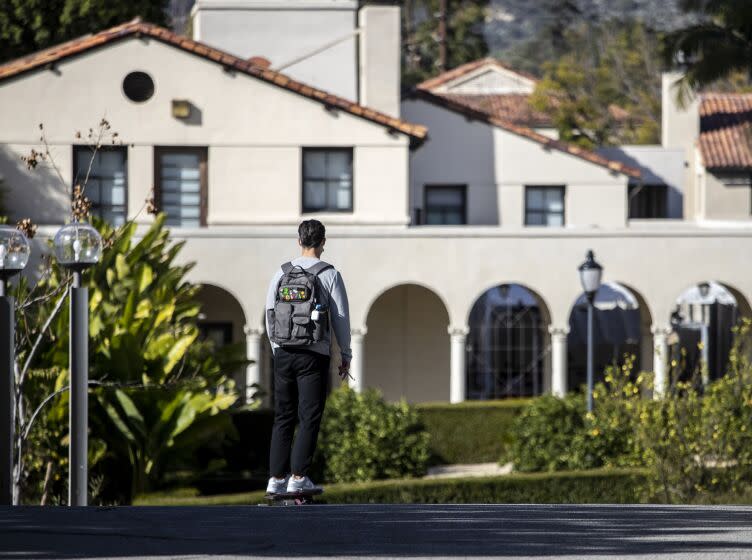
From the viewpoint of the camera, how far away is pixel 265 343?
29.8 metres

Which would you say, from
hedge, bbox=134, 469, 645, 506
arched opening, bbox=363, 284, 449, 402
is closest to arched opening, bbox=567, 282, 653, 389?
arched opening, bbox=363, 284, 449, 402

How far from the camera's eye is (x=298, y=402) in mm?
10539

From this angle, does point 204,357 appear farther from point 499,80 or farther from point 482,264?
point 499,80

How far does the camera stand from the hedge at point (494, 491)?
19219 millimetres

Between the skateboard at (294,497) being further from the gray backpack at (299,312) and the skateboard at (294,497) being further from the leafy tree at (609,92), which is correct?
the leafy tree at (609,92)

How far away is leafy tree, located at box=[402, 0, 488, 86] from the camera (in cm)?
6669

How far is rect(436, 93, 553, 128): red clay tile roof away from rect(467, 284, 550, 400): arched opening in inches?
899

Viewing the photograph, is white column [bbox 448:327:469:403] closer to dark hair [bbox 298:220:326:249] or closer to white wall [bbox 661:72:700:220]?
white wall [bbox 661:72:700:220]

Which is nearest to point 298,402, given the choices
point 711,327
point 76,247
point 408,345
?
point 76,247

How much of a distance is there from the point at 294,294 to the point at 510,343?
2278 centimetres

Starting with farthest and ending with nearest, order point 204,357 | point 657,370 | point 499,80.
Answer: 1. point 499,80
2. point 657,370
3. point 204,357

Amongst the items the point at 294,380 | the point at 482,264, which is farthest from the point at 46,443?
the point at 482,264

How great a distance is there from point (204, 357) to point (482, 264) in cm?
796

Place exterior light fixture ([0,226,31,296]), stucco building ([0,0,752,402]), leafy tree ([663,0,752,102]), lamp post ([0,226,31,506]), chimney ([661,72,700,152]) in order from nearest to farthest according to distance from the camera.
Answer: lamp post ([0,226,31,506])
exterior light fixture ([0,226,31,296])
stucco building ([0,0,752,402])
leafy tree ([663,0,752,102])
chimney ([661,72,700,152])
